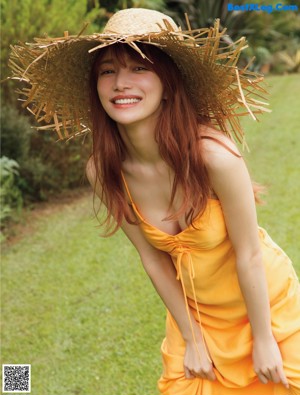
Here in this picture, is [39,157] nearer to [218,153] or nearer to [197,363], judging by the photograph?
[197,363]

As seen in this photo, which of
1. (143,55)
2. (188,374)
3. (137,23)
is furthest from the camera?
(188,374)

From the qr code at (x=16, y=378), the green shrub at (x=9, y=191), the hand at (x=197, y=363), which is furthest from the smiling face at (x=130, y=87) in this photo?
the green shrub at (x=9, y=191)

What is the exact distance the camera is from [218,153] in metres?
1.83

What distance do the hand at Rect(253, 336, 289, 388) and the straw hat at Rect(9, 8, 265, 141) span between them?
0.70m

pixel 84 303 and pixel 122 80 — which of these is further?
pixel 84 303

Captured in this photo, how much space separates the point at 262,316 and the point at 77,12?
17.7 ft

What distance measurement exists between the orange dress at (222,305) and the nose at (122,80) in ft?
1.49

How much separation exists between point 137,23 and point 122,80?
17 centimetres

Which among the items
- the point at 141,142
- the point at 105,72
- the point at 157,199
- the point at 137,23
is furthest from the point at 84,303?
the point at 137,23

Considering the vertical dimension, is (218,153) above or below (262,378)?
above

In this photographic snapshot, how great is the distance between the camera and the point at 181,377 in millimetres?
2184

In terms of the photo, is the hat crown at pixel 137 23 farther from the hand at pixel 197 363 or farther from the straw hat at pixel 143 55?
the hand at pixel 197 363

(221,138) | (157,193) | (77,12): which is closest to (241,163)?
(221,138)

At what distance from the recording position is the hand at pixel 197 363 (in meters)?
2.12
